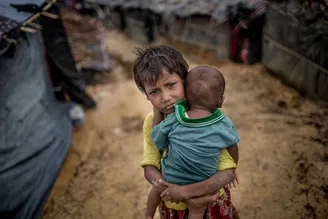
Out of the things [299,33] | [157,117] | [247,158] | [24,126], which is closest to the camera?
[157,117]

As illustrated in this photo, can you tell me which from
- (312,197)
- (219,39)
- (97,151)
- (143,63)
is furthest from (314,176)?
(219,39)

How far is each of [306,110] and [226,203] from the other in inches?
148

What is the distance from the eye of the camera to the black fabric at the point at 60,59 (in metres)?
5.39

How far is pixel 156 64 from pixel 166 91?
0.18 metres

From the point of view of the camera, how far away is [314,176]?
362cm

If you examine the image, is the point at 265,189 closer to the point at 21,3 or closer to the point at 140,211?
the point at 140,211

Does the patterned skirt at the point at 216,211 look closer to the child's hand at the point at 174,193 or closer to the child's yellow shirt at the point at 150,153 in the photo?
the child's yellow shirt at the point at 150,153

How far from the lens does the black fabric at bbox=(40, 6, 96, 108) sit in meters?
5.39

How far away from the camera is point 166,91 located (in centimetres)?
171

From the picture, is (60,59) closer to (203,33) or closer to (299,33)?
(299,33)

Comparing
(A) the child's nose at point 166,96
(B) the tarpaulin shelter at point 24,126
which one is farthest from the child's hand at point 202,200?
(B) the tarpaulin shelter at point 24,126

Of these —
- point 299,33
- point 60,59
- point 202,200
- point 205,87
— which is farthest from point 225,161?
point 60,59

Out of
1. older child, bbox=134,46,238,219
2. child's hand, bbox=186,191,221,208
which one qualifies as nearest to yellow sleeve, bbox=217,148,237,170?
older child, bbox=134,46,238,219

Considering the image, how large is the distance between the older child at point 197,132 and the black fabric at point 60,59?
455 centimetres
